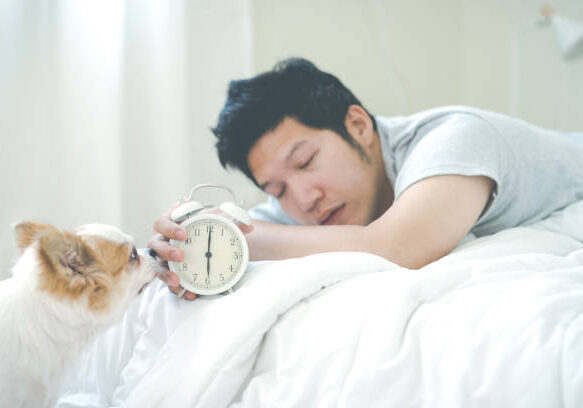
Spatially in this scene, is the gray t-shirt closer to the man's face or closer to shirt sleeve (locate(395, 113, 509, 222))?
shirt sleeve (locate(395, 113, 509, 222))

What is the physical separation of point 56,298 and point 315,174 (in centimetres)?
64

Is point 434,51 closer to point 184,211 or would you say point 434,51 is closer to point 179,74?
point 179,74

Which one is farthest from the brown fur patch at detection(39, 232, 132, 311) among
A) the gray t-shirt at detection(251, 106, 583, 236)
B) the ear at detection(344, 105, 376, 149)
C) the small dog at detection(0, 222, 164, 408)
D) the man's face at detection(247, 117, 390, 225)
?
the ear at detection(344, 105, 376, 149)

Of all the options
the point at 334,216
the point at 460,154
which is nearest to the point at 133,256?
the point at 334,216

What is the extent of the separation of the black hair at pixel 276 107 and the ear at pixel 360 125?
0.7 inches

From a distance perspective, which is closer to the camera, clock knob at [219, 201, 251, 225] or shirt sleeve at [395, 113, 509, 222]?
clock knob at [219, 201, 251, 225]

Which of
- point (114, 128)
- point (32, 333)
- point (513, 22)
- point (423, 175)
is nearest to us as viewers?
point (32, 333)

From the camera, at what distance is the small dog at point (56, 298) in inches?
26.0

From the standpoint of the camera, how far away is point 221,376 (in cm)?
58

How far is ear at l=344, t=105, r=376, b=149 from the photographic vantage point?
126cm

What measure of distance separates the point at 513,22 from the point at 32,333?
2.49m

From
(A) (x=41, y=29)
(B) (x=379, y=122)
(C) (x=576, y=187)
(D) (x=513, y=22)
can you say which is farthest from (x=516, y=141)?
(D) (x=513, y=22)

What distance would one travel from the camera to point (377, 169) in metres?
1.26

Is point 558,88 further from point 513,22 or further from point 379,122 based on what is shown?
point 379,122
